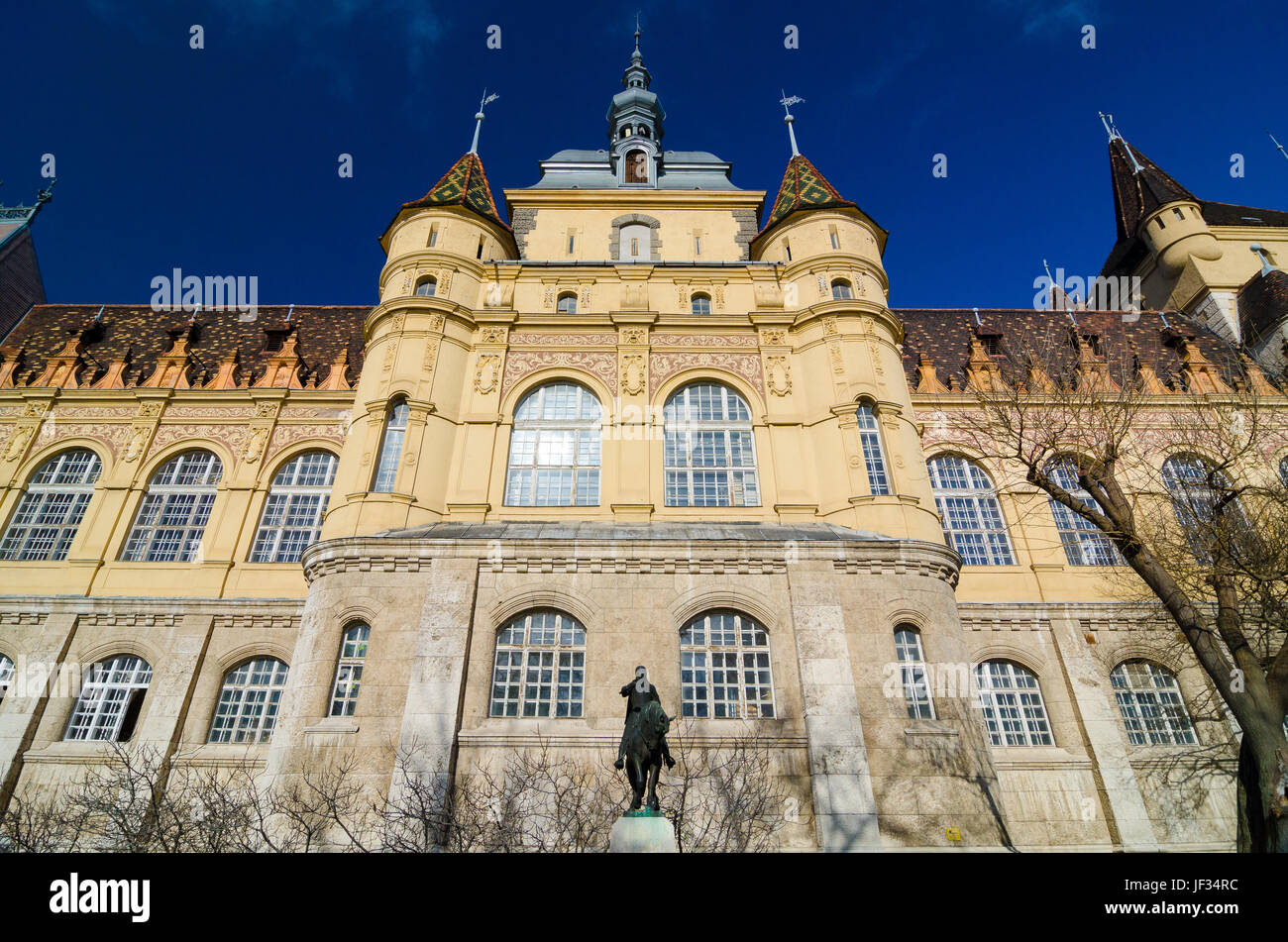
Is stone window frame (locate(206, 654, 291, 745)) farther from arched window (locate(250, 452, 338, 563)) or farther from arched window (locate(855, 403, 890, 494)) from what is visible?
arched window (locate(855, 403, 890, 494))

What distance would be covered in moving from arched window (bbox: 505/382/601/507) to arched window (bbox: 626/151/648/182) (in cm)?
1465

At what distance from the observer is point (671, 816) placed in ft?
41.4

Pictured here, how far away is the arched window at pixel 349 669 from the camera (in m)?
15.1

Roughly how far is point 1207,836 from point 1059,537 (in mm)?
8297

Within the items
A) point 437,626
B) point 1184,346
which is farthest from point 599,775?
point 1184,346

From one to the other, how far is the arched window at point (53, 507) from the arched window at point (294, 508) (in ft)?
19.8

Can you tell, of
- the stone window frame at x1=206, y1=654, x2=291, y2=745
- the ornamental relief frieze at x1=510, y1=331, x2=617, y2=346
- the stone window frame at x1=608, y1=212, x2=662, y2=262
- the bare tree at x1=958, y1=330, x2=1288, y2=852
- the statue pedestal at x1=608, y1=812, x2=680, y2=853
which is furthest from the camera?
the stone window frame at x1=608, y1=212, x2=662, y2=262

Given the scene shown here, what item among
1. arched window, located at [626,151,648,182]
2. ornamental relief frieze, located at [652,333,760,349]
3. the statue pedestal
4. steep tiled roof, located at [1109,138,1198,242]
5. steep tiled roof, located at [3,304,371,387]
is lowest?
the statue pedestal

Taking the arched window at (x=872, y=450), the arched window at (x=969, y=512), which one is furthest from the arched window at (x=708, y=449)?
the arched window at (x=969, y=512)

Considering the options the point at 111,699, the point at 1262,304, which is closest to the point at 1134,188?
the point at 1262,304

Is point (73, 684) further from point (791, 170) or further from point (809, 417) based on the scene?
point (791, 170)

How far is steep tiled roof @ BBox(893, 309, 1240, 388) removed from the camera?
87.0ft

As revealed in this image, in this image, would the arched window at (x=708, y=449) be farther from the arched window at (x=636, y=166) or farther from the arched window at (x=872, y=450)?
the arched window at (x=636, y=166)

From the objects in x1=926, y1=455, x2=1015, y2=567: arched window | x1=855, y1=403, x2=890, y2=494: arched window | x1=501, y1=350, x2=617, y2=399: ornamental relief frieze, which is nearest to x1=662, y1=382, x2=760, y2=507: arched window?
x1=501, y1=350, x2=617, y2=399: ornamental relief frieze
